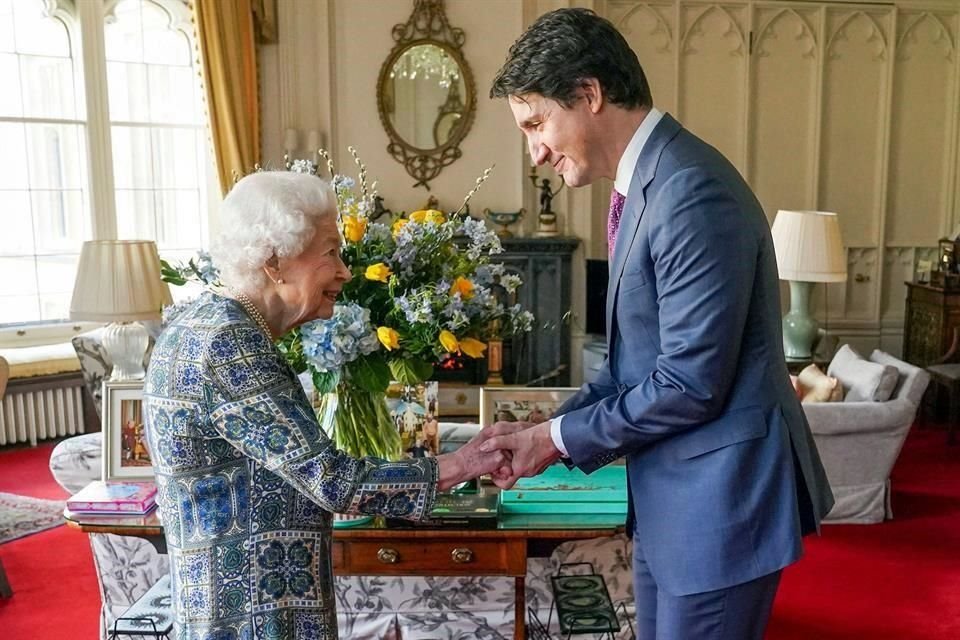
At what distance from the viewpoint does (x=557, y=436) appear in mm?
1669

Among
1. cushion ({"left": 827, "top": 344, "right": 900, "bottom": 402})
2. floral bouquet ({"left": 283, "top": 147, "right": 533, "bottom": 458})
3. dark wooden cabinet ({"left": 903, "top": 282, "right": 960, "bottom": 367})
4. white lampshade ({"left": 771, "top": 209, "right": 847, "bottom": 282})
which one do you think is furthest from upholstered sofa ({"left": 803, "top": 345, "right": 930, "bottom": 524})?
floral bouquet ({"left": 283, "top": 147, "right": 533, "bottom": 458})

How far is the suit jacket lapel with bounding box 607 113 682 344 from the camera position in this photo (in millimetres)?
1537

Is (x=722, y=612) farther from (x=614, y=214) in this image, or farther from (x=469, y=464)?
(x=614, y=214)

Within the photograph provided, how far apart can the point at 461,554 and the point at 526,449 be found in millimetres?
658

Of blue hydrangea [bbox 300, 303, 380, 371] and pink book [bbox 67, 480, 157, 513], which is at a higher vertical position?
blue hydrangea [bbox 300, 303, 380, 371]

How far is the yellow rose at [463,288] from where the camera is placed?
84.4 inches

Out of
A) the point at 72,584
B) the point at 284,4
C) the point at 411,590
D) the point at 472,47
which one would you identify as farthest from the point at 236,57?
the point at 411,590

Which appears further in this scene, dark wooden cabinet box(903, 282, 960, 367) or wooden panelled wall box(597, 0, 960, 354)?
wooden panelled wall box(597, 0, 960, 354)

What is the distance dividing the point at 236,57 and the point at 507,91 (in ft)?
17.3

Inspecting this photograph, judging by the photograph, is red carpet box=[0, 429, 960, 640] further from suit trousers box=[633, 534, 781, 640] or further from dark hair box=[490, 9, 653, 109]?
dark hair box=[490, 9, 653, 109]

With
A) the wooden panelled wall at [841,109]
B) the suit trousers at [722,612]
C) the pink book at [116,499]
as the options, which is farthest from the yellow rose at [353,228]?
the wooden panelled wall at [841,109]

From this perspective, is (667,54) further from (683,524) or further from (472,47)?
(683,524)

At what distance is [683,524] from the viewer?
1539mm

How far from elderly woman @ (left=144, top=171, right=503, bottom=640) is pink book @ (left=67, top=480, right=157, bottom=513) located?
0.91 m
